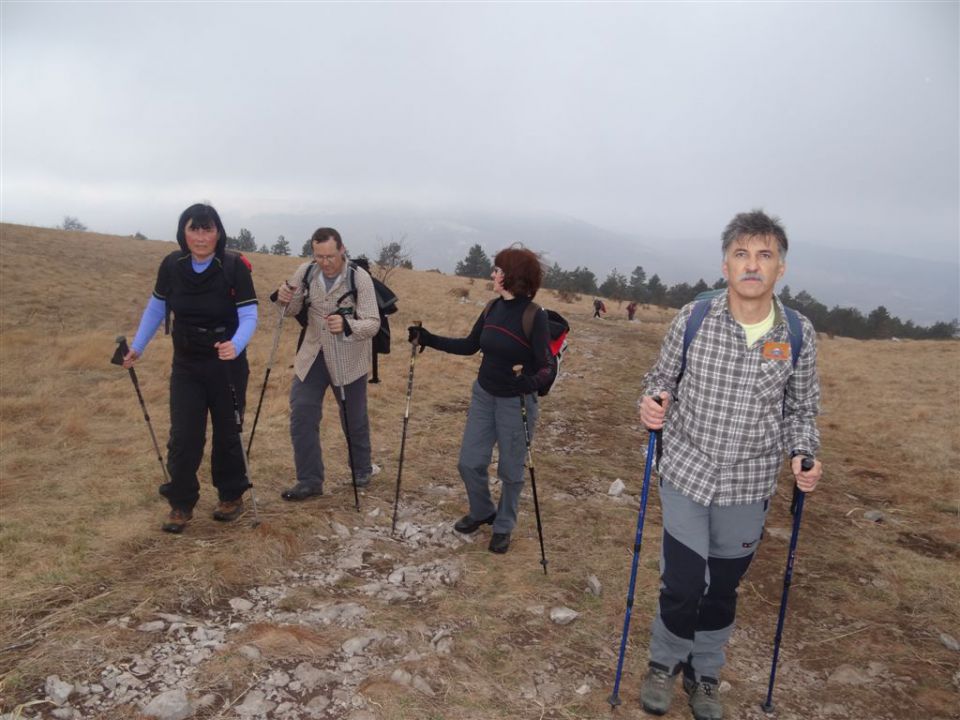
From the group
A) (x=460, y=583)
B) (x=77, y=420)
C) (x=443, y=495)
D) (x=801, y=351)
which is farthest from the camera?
(x=77, y=420)

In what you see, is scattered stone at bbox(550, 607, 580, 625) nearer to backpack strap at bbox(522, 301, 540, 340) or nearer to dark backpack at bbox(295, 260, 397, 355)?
backpack strap at bbox(522, 301, 540, 340)

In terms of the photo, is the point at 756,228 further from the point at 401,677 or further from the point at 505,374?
the point at 401,677

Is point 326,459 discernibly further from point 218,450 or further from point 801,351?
point 801,351

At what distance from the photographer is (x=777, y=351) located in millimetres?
3393

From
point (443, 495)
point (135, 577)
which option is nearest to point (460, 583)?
point (443, 495)

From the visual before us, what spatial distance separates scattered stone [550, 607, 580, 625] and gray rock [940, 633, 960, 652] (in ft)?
9.28

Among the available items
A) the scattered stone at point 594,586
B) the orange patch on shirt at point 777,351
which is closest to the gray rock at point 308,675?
the scattered stone at point 594,586

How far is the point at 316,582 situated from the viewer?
16.6 ft

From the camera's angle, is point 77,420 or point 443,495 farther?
point 77,420

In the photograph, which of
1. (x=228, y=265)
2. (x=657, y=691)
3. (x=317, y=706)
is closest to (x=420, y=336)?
(x=228, y=265)

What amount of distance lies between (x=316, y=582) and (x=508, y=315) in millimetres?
2803

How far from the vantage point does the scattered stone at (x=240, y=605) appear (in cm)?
455

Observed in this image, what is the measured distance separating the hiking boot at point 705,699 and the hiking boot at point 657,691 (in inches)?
5.2

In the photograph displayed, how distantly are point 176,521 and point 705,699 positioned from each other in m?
4.72
